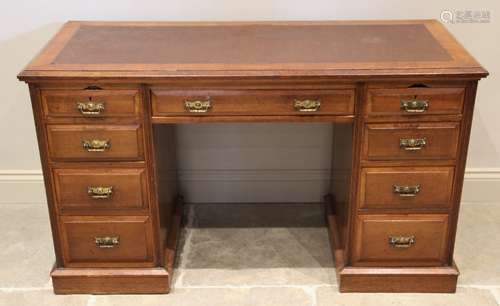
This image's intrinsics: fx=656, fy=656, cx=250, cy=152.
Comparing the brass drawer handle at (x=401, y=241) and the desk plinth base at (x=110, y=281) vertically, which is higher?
the brass drawer handle at (x=401, y=241)

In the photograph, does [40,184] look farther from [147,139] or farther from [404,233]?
[404,233]

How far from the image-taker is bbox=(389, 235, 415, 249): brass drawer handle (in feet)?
7.33

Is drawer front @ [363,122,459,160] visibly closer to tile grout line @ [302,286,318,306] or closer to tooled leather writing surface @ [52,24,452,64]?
tooled leather writing surface @ [52,24,452,64]

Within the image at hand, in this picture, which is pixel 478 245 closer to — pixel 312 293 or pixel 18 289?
pixel 312 293

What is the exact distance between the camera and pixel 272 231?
106 inches

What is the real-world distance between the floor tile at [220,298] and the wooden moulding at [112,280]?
3cm

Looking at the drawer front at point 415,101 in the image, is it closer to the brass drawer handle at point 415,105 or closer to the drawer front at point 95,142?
the brass drawer handle at point 415,105

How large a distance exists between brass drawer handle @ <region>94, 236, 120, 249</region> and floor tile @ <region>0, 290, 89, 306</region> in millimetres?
204

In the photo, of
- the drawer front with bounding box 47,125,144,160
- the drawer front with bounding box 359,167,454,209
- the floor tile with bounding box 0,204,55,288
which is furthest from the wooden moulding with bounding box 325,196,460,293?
the floor tile with bounding box 0,204,55,288

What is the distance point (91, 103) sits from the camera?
2.03 meters

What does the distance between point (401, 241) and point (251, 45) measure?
838mm

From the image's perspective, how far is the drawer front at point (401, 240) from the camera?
2.21 metres

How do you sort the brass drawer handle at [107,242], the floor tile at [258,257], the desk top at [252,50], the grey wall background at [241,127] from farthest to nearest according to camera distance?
the grey wall background at [241,127] → the floor tile at [258,257] → the brass drawer handle at [107,242] → the desk top at [252,50]

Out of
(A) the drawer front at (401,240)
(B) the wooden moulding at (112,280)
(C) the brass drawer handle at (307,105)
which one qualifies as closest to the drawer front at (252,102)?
(C) the brass drawer handle at (307,105)
